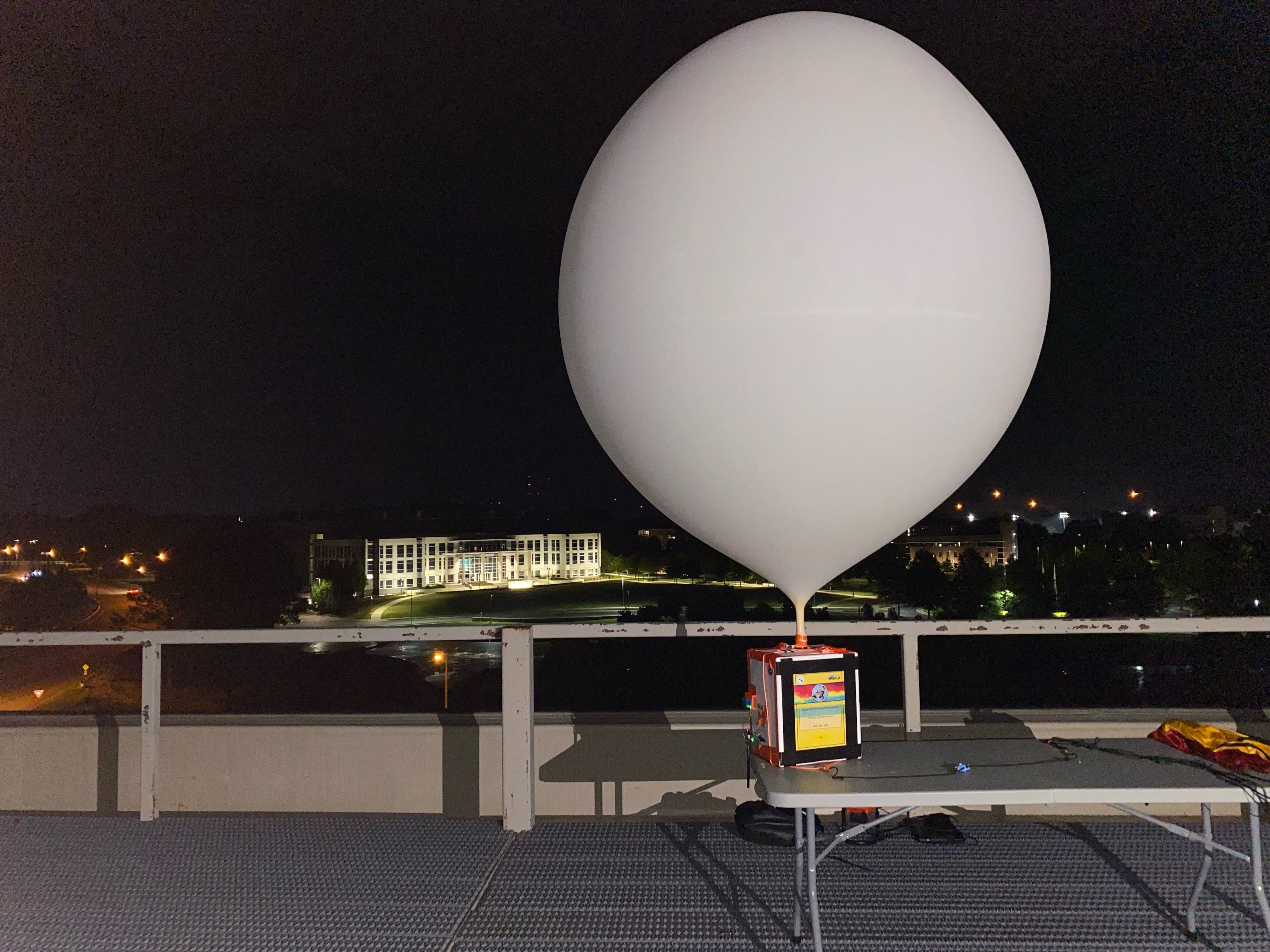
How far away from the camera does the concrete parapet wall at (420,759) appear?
264cm

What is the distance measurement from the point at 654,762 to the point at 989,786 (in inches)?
50.4

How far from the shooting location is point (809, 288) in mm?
1445

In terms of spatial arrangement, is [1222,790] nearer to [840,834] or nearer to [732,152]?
[840,834]

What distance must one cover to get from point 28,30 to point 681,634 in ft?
15.9

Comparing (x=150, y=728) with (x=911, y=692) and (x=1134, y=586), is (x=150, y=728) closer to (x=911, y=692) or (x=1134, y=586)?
(x=911, y=692)

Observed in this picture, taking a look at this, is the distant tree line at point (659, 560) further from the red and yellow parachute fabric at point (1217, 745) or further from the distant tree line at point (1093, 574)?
the red and yellow parachute fabric at point (1217, 745)

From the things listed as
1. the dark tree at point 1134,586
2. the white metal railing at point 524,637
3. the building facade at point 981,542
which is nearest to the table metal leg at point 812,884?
the white metal railing at point 524,637

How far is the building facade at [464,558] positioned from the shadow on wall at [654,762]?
74.4m

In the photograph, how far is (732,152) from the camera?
152 cm

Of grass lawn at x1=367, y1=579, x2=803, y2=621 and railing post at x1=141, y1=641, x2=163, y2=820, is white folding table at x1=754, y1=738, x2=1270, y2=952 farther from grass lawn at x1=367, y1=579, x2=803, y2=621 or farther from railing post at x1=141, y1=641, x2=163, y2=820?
grass lawn at x1=367, y1=579, x2=803, y2=621

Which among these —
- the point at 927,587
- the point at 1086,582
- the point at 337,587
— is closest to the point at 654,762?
the point at 1086,582

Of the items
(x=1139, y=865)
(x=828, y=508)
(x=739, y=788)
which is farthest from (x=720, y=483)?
(x=1139, y=865)

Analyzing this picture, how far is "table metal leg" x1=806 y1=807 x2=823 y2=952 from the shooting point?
1.58m

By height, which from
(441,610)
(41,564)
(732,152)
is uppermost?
(732,152)
